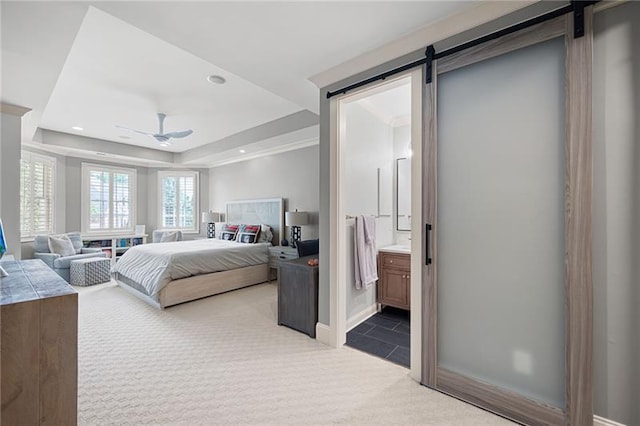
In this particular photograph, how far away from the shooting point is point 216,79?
323 centimetres

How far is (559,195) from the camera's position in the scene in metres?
1.58

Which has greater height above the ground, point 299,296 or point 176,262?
point 176,262

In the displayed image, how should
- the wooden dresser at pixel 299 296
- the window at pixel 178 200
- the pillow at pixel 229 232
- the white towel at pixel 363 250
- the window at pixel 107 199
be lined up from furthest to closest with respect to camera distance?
1. the window at pixel 178 200
2. the window at pixel 107 199
3. the pillow at pixel 229 232
4. the white towel at pixel 363 250
5. the wooden dresser at pixel 299 296

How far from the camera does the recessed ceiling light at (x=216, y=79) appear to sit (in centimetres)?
318

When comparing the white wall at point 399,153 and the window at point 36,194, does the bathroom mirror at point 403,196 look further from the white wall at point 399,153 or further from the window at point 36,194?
the window at point 36,194

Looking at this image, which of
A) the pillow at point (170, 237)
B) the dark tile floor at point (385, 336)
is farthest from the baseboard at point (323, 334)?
the pillow at point (170, 237)

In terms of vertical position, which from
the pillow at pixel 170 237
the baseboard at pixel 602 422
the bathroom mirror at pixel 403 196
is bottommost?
the baseboard at pixel 602 422

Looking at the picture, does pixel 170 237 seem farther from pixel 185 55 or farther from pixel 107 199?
pixel 185 55

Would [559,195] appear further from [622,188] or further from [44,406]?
[44,406]

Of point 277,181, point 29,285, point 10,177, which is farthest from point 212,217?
point 29,285

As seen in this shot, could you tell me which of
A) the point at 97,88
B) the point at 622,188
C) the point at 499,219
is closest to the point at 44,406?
the point at 499,219

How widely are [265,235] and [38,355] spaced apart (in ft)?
14.3

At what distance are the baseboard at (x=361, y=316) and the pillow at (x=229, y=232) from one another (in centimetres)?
359

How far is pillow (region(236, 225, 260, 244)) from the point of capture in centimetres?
542
